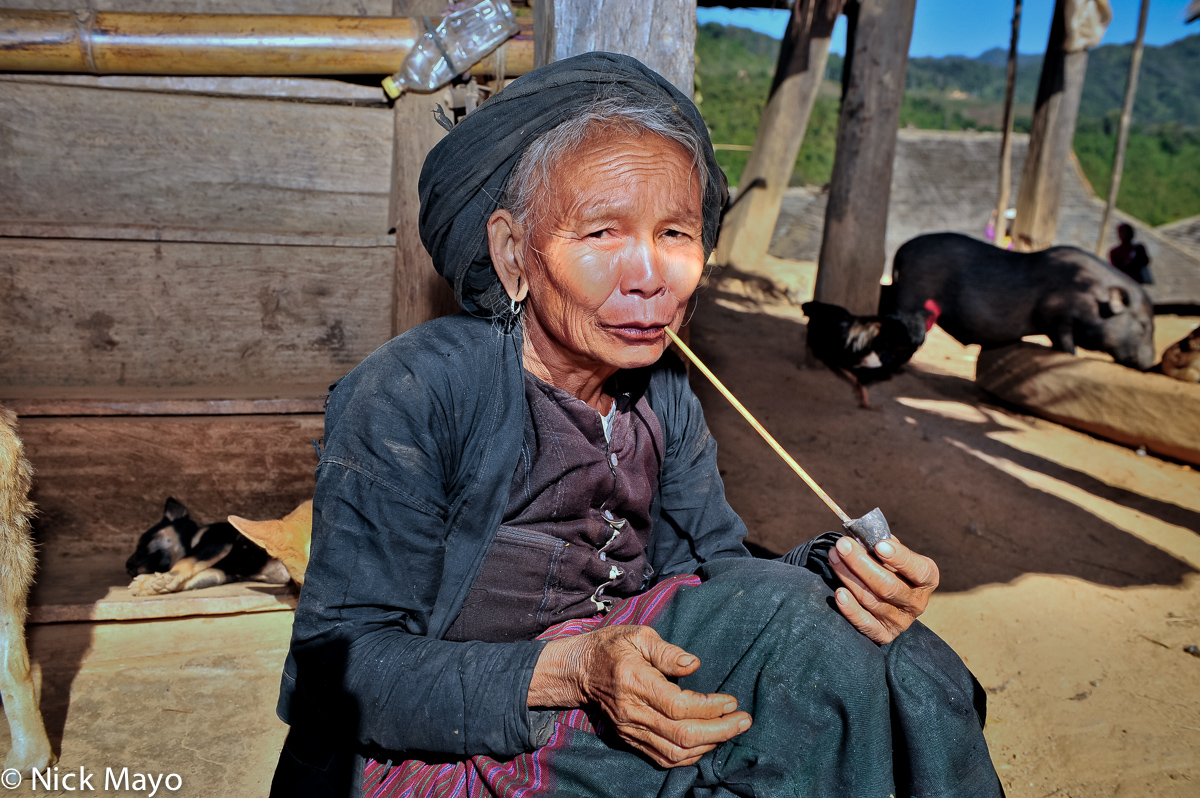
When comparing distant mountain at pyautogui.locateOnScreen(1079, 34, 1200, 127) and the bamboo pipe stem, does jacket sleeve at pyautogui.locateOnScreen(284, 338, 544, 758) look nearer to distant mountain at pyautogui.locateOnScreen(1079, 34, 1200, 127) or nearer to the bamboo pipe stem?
the bamboo pipe stem

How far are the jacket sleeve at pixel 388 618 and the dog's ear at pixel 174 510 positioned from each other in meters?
1.81

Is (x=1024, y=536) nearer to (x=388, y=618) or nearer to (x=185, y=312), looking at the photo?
A: (x=388, y=618)

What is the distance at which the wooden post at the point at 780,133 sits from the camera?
30.5 ft

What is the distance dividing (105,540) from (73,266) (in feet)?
3.57

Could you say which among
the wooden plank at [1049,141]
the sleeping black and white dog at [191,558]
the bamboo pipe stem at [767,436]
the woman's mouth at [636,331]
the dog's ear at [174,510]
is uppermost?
the wooden plank at [1049,141]

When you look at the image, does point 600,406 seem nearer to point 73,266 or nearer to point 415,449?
point 415,449

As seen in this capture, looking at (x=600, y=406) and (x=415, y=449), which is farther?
(x=600, y=406)

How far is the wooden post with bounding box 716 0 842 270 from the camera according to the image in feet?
30.5

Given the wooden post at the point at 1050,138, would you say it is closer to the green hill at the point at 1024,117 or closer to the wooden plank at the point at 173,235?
the green hill at the point at 1024,117

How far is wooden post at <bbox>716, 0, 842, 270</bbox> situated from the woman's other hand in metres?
8.58

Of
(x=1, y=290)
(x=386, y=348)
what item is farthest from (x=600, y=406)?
(x=1, y=290)

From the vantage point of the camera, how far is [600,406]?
178cm

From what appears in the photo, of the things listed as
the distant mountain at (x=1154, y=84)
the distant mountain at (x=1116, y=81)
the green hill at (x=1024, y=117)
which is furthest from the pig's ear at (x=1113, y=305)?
the distant mountain at (x=1116, y=81)

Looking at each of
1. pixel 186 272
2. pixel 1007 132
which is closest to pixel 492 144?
pixel 186 272
